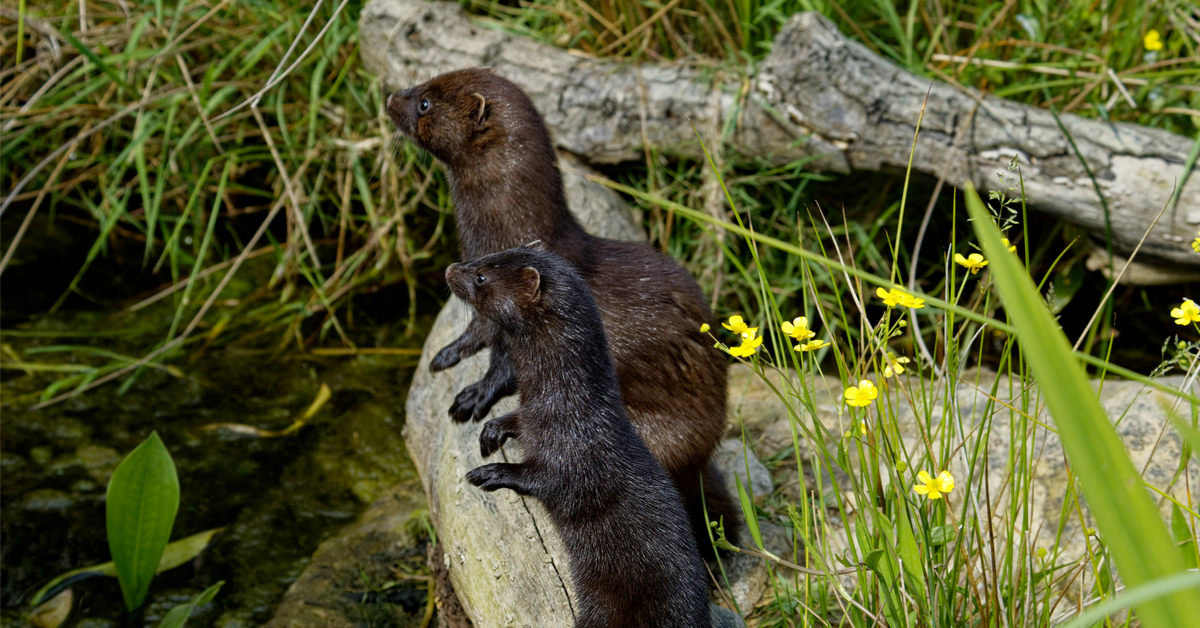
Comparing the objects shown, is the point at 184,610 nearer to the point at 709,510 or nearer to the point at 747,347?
the point at 709,510

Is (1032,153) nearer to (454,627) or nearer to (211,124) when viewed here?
(454,627)

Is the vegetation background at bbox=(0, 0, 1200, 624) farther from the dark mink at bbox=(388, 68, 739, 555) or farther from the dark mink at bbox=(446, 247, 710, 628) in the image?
the dark mink at bbox=(446, 247, 710, 628)

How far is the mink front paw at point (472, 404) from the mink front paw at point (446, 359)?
0.24 meters

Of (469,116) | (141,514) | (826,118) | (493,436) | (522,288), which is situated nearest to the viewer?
(522,288)

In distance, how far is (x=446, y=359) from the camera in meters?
3.54

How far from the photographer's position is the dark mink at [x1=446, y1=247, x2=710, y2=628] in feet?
7.92

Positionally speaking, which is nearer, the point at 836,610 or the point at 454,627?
the point at 836,610

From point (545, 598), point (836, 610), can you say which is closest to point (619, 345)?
point (545, 598)

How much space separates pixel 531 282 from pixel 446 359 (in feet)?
3.39

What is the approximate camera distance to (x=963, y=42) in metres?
5.39

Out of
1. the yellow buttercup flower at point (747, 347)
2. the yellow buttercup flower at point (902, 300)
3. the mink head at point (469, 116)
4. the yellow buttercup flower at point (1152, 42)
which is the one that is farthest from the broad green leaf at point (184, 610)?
the yellow buttercup flower at point (1152, 42)

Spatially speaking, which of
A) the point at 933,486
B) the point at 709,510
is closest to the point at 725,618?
the point at 709,510

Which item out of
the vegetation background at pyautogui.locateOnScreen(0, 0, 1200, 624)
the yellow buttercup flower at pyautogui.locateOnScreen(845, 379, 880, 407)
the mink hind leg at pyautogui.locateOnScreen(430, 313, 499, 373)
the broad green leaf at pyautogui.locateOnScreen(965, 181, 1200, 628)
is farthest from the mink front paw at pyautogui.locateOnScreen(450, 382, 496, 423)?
the broad green leaf at pyautogui.locateOnScreen(965, 181, 1200, 628)

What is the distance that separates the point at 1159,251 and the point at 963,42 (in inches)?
76.9
